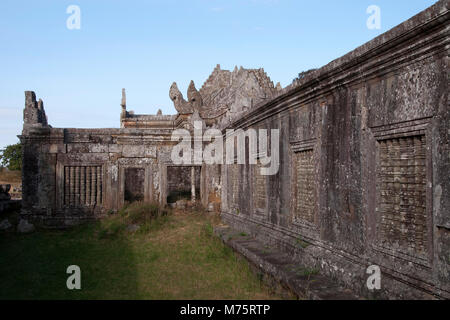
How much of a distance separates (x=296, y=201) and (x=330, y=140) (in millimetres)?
1495

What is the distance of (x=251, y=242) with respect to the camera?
23.4 ft

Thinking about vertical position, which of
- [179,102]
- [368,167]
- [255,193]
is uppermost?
[179,102]

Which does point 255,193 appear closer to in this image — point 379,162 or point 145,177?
point 379,162

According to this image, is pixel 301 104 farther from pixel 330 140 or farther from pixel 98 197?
pixel 98 197

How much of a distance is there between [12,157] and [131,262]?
27.6 metres

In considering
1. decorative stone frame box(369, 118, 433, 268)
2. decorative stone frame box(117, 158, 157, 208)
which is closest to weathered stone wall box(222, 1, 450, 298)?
decorative stone frame box(369, 118, 433, 268)

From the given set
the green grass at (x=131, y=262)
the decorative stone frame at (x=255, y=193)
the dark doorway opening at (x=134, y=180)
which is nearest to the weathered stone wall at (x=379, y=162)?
the decorative stone frame at (x=255, y=193)

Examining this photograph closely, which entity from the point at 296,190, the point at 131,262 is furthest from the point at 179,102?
the point at 296,190

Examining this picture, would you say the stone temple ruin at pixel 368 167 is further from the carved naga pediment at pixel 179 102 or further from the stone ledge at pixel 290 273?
the carved naga pediment at pixel 179 102

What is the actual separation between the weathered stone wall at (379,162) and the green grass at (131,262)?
129cm

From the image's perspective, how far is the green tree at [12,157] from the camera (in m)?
29.9

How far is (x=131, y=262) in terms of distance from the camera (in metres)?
7.34

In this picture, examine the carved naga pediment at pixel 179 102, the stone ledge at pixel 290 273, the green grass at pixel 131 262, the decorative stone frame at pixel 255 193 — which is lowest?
the green grass at pixel 131 262
